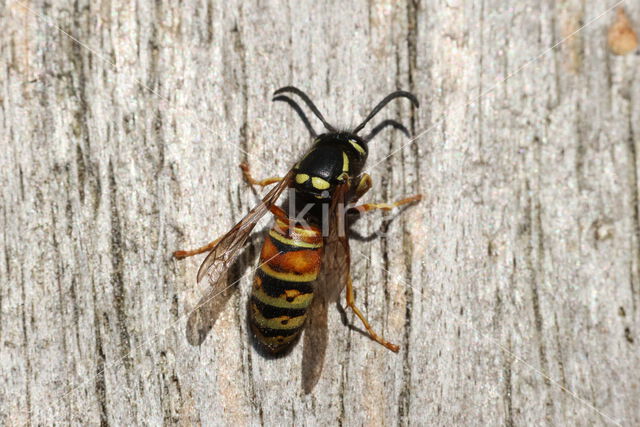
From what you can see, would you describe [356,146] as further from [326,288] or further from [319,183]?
[326,288]

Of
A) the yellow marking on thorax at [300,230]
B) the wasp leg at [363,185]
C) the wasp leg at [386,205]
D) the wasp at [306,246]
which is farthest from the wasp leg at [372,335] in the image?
the wasp leg at [363,185]

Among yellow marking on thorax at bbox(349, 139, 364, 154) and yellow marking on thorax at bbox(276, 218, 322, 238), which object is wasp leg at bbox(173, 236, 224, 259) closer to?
yellow marking on thorax at bbox(276, 218, 322, 238)

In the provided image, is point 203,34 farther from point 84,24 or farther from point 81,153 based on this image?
point 81,153

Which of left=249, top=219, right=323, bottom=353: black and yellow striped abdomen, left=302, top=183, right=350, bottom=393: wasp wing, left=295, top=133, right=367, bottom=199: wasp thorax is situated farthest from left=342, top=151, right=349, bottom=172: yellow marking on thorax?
left=249, top=219, right=323, bottom=353: black and yellow striped abdomen

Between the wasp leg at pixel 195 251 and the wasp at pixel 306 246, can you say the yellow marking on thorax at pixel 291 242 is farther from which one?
the wasp leg at pixel 195 251

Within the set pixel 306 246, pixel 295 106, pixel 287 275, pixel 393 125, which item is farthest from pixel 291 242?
pixel 393 125
